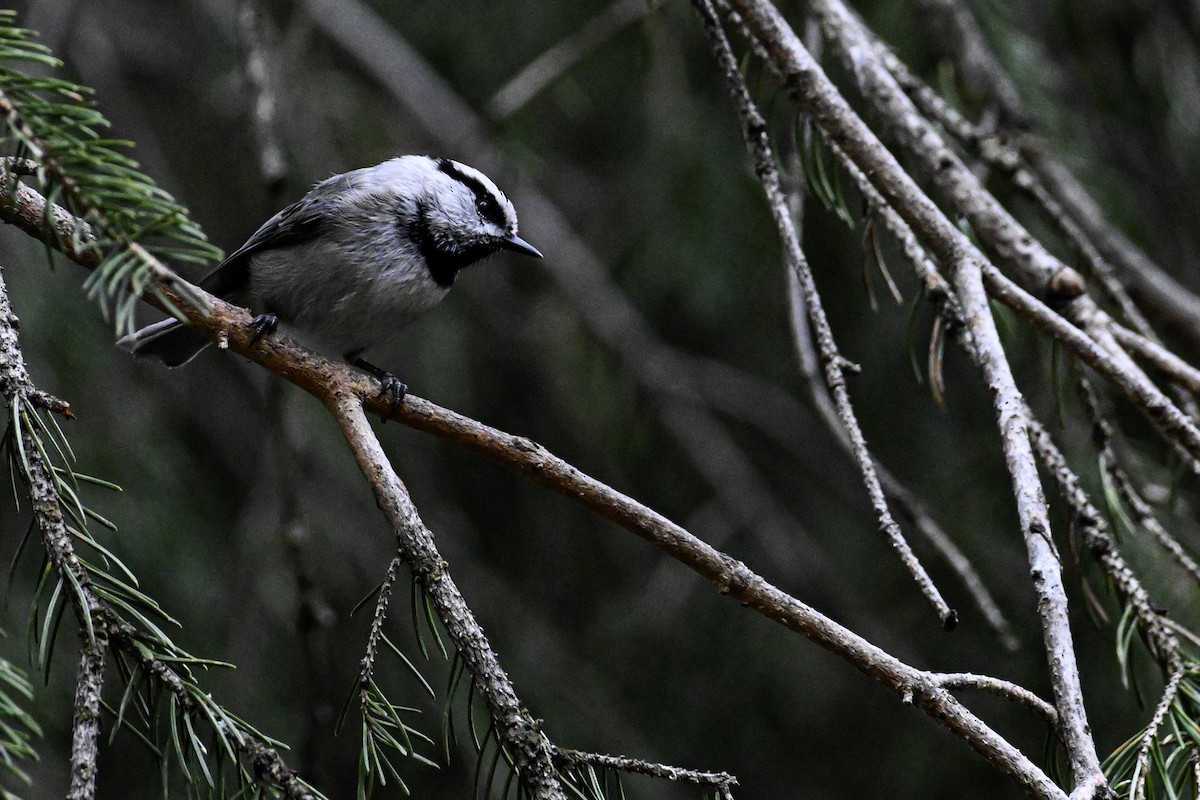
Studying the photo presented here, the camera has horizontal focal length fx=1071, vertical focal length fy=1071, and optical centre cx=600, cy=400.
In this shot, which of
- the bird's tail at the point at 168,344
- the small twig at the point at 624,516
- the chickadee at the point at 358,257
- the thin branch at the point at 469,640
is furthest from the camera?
the bird's tail at the point at 168,344

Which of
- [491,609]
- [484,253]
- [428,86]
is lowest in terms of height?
[491,609]

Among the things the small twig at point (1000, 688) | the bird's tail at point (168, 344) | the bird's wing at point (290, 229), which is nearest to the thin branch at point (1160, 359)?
the small twig at point (1000, 688)

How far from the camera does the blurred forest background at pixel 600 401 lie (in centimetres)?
306

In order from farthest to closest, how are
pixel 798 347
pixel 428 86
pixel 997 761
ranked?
pixel 428 86 < pixel 798 347 < pixel 997 761

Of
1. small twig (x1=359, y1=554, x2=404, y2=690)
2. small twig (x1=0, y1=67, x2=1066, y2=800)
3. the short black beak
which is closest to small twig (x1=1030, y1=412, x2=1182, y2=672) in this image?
small twig (x1=0, y1=67, x2=1066, y2=800)

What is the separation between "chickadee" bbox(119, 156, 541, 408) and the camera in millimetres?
2770

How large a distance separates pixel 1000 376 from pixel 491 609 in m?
2.33

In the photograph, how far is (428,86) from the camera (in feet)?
12.8

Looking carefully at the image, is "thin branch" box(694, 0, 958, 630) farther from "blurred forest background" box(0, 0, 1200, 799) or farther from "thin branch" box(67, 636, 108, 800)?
"blurred forest background" box(0, 0, 1200, 799)

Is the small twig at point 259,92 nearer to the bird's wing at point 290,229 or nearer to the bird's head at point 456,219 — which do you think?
the bird's wing at point 290,229

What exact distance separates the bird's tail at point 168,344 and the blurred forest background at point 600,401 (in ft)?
0.77

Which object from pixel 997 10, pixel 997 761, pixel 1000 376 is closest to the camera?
pixel 997 761

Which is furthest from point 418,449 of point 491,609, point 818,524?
point 818,524

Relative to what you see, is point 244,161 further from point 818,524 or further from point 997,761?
point 997,761
